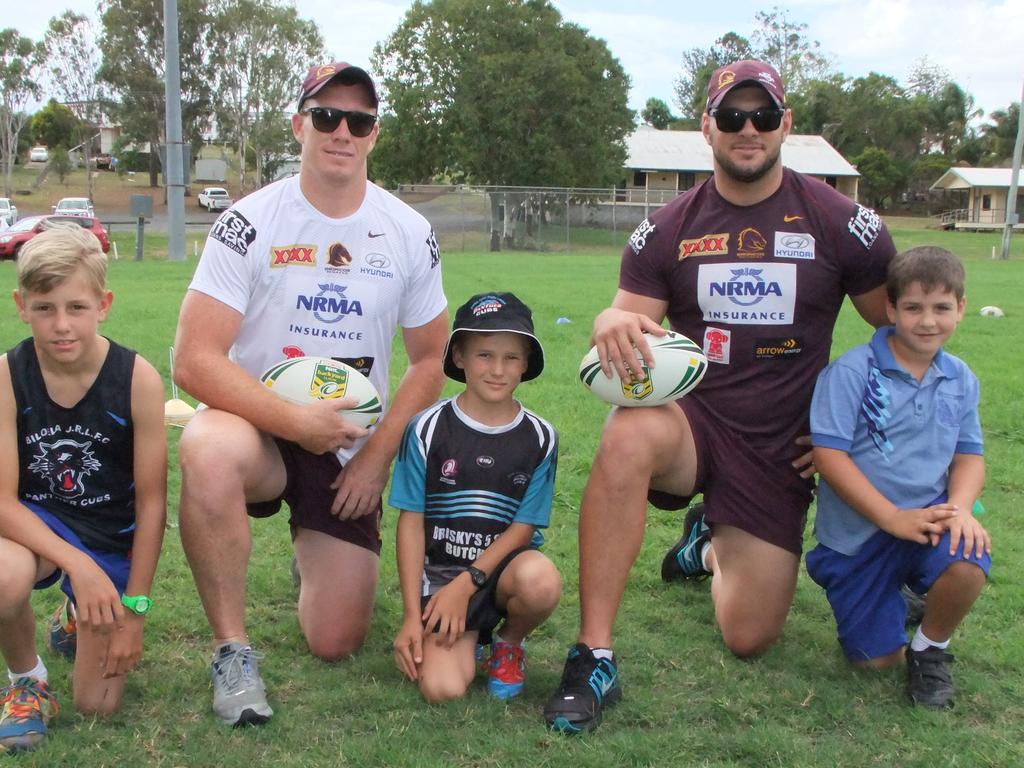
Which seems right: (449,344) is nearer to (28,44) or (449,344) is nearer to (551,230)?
(551,230)

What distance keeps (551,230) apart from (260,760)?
110 feet

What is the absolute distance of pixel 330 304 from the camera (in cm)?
371

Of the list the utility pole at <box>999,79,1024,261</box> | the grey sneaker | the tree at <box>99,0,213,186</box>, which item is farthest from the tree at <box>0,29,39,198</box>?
the grey sneaker

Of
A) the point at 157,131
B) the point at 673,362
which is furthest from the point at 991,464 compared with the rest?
the point at 157,131

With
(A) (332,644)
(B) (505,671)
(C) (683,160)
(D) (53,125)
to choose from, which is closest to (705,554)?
(B) (505,671)

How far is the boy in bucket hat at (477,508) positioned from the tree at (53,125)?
64.4m

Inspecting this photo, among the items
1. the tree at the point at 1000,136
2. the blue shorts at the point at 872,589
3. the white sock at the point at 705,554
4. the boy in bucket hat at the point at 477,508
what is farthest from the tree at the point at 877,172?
the boy in bucket hat at the point at 477,508

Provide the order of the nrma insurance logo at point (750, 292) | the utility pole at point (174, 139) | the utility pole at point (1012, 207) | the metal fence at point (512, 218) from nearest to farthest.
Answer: the nrma insurance logo at point (750, 292) < the utility pole at point (174, 139) < the utility pole at point (1012, 207) < the metal fence at point (512, 218)

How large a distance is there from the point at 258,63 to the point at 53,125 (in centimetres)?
2172

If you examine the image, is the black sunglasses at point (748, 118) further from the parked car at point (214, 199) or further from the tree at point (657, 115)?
the tree at point (657, 115)

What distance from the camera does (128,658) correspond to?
3.06m

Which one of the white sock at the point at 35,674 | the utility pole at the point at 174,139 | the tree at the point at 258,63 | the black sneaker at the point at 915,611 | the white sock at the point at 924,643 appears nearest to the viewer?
the white sock at the point at 35,674

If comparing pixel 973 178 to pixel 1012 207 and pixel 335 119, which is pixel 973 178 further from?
pixel 335 119

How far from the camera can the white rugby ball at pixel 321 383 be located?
3471 millimetres
